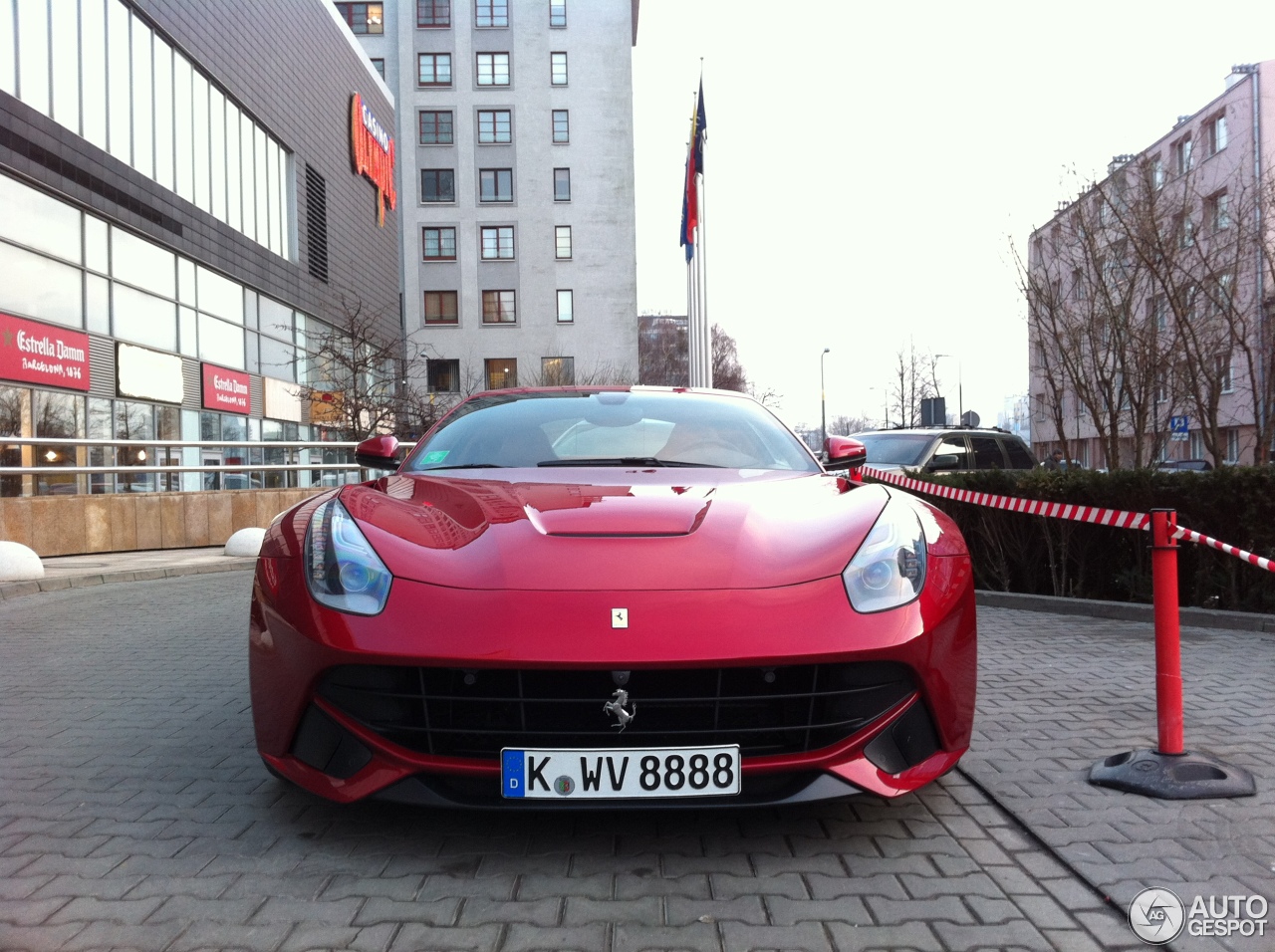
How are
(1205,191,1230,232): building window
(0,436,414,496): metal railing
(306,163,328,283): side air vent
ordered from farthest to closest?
(306,163,328,283): side air vent
(0,436,414,496): metal railing
(1205,191,1230,232): building window

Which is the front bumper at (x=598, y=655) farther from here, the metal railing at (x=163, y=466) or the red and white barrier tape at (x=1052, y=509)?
the metal railing at (x=163, y=466)

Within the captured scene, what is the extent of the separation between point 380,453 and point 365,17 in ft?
178

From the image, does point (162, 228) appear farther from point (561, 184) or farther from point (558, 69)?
point (558, 69)

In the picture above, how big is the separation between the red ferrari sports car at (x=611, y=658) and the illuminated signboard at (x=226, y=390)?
74.4ft

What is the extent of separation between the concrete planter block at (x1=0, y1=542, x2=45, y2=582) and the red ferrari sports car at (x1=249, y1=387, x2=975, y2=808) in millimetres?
7450

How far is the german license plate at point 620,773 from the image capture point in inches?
96.4

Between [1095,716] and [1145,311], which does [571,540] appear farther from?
[1145,311]

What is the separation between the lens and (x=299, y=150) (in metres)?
29.7

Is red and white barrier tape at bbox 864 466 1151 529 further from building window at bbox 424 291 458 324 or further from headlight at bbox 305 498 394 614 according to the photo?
building window at bbox 424 291 458 324

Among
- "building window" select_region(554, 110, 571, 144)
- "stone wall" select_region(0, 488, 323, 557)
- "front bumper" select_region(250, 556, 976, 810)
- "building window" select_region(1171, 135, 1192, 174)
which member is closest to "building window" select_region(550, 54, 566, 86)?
"building window" select_region(554, 110, 571, 144)

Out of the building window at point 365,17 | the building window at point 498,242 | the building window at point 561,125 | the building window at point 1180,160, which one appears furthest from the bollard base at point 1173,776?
the building window at point 365,17

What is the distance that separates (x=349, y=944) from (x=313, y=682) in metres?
0.66

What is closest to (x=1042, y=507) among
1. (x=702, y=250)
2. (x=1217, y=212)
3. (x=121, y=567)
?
(x=1217, y=212)

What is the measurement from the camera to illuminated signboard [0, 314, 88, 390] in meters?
16.5
